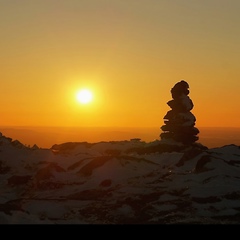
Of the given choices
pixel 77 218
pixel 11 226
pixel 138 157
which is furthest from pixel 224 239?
pixel 138 157

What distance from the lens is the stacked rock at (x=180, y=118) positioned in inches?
2847

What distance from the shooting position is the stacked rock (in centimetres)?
7231

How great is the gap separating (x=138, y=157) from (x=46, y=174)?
13.6m

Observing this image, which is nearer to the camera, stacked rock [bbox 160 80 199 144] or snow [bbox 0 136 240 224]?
snow [bbox 0 136 240 224]

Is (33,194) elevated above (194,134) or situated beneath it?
situated beneath

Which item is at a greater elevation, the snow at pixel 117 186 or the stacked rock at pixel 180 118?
the stacked rock at pixel 180 118

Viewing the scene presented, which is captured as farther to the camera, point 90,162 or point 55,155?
point 55,155

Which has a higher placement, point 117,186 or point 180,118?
point 180,118

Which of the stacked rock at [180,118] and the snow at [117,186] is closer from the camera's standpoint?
the snow at [117,186]

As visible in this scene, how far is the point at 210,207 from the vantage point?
1483 inches

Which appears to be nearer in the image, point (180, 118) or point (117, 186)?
point (117, 186)

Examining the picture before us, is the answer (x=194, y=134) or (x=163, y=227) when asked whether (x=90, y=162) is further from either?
(x=163, y=227)

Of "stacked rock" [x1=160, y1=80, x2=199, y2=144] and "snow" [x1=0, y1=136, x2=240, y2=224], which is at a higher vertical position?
"stacked rock" [x1=160, y1=80, x2=199, y2=144]

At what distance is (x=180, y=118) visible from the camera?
7256 cm
